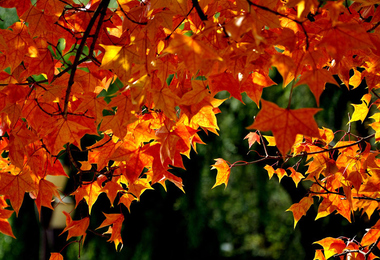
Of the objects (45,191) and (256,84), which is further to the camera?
(45,191)

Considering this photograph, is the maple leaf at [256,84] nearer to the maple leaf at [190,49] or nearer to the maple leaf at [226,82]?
the maple leaf at [226,82]

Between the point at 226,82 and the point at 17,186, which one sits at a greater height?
the point at 226,82

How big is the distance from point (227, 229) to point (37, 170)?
208 cm

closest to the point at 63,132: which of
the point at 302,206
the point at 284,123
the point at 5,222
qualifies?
the point at 5,222

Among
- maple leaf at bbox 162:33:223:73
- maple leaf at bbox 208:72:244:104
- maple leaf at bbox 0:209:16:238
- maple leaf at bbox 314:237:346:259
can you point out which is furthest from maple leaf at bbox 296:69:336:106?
maple leaf at bbox 0:209:16:238

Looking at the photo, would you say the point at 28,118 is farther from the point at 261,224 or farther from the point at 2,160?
the point at 261,224

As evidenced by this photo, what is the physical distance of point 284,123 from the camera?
0.61 meters

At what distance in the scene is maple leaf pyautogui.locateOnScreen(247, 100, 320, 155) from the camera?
0.60 m

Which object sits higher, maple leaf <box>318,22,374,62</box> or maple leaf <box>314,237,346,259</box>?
maple leaf <box>318,22,374,62</box>

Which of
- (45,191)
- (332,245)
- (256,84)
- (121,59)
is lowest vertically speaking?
(332,245)

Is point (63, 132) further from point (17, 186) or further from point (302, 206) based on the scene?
point (302, 206)

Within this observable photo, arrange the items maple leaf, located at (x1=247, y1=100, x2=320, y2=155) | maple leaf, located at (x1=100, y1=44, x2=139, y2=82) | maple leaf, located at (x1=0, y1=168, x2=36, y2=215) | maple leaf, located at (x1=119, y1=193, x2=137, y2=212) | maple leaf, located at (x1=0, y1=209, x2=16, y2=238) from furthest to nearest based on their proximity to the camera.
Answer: maple leaf, located at (x1=119, y1=193, x2=137, y2=212), maple leaf, located at (x1=0, y1=209, x2=16, y2=238), maple leaf, located at (x1=0, y1=168, x2=36, y2=215), maple leaf, located at (x1=100, y1=44, x2=139, y2=82), maple leaf, located at (x1=247, y1=100, x2=320, y2=155)

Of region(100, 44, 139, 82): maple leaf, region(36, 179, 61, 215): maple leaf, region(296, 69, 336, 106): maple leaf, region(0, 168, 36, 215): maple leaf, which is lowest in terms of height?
region(36, 179, 61, 215): maple leaf

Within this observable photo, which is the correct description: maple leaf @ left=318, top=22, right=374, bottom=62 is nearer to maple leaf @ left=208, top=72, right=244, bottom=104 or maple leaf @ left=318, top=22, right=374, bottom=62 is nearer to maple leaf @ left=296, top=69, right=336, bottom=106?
maple leaf @ left=296, top=69, right=336, bottom=106
